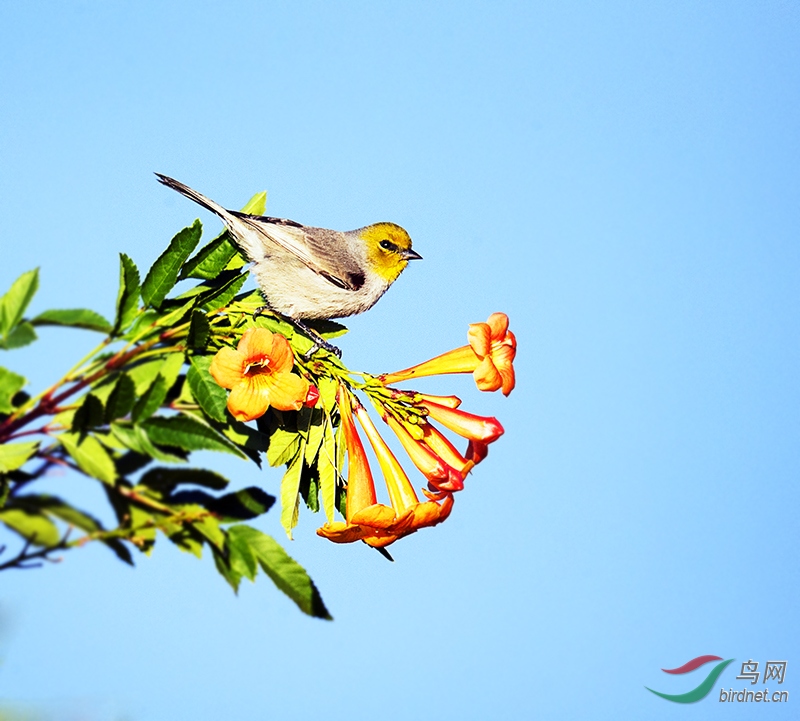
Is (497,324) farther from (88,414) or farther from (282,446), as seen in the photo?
(88,414)

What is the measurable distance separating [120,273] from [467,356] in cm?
134

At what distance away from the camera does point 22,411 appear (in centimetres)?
228

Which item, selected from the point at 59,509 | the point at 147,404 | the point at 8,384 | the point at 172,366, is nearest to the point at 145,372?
the point at 172,366

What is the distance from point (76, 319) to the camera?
2391 millimetres

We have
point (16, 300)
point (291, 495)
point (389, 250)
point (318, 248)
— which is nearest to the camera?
point (16, 300)

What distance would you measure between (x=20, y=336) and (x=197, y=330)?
0.50m

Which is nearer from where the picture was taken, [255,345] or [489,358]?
[255,345]

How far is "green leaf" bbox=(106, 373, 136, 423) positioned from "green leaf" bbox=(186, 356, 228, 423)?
256mm

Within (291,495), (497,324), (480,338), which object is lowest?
(291,495)

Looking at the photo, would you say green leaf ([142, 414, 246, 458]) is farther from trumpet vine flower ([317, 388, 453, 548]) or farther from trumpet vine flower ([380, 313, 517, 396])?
trumpet vine flower ([380, 313, 517, 396])

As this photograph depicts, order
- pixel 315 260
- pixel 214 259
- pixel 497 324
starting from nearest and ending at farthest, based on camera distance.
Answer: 1. pixel 214 259
2. pixel 497 324
3. pixel 315 260

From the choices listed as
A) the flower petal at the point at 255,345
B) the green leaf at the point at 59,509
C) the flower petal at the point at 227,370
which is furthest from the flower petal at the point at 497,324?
the green leaf at the point at 59,509

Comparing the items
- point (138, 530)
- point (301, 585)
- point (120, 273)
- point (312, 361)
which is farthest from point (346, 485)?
point (120, 273)

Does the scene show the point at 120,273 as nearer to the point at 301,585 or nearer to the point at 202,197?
the point at 301,585
